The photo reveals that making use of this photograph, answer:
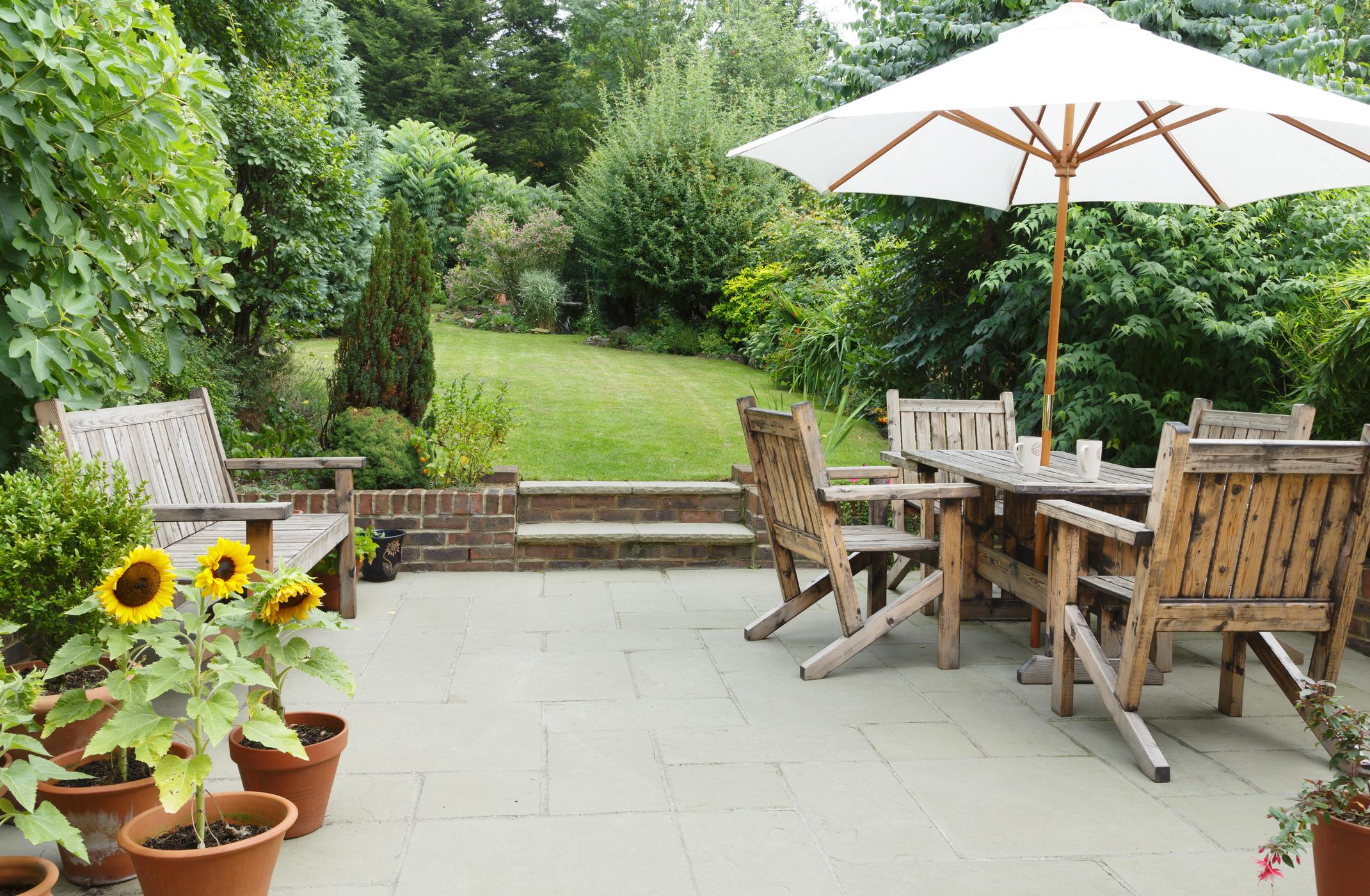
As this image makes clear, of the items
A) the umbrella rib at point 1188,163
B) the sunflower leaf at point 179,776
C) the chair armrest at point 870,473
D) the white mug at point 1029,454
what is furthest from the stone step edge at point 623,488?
the sunflower leaf at point 179,776

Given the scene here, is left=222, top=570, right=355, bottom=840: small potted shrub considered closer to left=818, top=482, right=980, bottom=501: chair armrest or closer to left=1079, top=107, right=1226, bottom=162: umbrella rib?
left=818, top=482, right=980, bottom=501: chair armrest

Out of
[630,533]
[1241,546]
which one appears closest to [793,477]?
[1241,546]

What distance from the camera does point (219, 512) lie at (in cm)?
340

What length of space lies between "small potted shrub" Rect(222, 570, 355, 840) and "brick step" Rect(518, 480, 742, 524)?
11.1 feet

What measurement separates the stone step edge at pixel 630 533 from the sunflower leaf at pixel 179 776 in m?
3.66

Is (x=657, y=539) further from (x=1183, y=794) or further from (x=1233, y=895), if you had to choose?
(x=1233, y=895)

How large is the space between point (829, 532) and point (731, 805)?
135 cm

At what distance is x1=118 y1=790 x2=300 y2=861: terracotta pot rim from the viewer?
2.04m

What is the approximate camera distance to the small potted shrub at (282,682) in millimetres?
2316

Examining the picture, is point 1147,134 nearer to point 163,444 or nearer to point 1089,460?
point 1089,460

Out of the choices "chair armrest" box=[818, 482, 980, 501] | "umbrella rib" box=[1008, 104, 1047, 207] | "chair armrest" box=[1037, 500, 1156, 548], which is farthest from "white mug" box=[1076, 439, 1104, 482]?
"umbrella rib" box=[1008, 104, 1047, 207]

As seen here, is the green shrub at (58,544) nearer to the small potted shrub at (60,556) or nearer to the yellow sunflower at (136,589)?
the small potted shrub at (60,556)

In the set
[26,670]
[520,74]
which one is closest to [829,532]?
[26,670]

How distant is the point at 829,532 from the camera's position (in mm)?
3896
